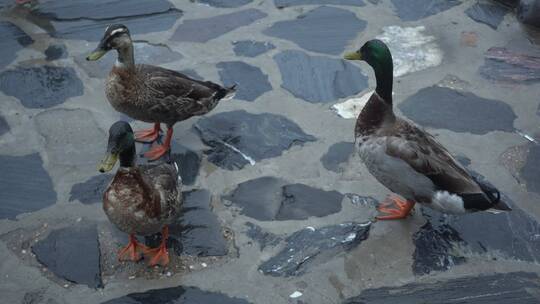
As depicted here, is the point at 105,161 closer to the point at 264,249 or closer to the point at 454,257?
the point at 264,249

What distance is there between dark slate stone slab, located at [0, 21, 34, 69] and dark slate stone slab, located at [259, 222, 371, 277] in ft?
9.81

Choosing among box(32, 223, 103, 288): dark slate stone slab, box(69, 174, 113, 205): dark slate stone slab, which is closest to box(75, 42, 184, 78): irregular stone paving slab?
box(69, 174, 113, 205): dark slate stone slab

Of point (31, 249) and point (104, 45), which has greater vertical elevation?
point (104, 45)

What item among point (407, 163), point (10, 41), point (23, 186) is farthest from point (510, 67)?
point (10, 41)

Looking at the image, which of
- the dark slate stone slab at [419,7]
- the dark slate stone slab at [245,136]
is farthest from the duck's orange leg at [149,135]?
the dark slate stone slab at [419,7]

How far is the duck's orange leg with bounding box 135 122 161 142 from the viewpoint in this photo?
4809 millimetres

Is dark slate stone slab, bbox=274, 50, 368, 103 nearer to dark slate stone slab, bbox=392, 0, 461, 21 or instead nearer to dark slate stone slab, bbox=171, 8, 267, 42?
dark slate stone slab, bbox=171, 8, 267, 42

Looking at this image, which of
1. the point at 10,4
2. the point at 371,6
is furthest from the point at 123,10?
the point at 371,6

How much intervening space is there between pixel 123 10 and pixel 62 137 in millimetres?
1856

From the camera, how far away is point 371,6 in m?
6.34

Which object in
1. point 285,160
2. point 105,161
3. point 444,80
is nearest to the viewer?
point 105,161

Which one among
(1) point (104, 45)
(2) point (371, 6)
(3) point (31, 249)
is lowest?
(3) point (31, 249)

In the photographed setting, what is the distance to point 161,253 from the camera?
3.79m

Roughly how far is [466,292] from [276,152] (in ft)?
5.44
